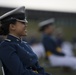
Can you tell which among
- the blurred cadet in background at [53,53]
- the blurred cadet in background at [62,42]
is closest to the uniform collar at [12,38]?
the blurred cadet in background at [53,53]

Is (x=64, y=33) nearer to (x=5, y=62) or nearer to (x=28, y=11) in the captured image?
(x=28, y=11)

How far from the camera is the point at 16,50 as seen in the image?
4828mm

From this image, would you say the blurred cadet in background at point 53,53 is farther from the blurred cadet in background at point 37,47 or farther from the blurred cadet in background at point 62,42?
the blurred cadet in background at point 62,42

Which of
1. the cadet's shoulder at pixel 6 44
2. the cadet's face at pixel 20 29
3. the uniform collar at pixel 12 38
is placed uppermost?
the cadet's face at pixel 20 29

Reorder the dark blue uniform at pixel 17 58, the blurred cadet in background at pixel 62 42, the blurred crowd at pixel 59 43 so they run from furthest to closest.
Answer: the blurred cadet in background at pixel 62 42, the blurred crowd at pixel 59 43, the dark blue uniform at pixel 17 58

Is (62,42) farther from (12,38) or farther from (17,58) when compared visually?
(17,58)

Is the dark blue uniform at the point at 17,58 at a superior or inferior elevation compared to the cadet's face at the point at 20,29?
inferior

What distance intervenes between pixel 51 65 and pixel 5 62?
615 centimetres

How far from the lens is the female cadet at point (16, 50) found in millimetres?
4719

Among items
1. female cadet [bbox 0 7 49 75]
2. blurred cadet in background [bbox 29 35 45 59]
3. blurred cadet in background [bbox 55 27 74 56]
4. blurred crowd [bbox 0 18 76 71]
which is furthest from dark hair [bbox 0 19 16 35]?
blurred cadet in background [bbox 55 27 74 56]

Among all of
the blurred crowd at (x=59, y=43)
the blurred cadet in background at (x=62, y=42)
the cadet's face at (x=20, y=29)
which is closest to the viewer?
the cadet's face at (x=20, y=29)

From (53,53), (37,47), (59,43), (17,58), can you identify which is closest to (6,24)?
(17,58)

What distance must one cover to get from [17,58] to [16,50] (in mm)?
126

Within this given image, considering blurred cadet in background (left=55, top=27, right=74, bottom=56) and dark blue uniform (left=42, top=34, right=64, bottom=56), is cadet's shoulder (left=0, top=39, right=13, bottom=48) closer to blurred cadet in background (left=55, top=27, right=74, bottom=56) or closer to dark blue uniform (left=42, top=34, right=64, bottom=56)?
dark blue uniform (left=42, top=34, right=64, bottom=56)
